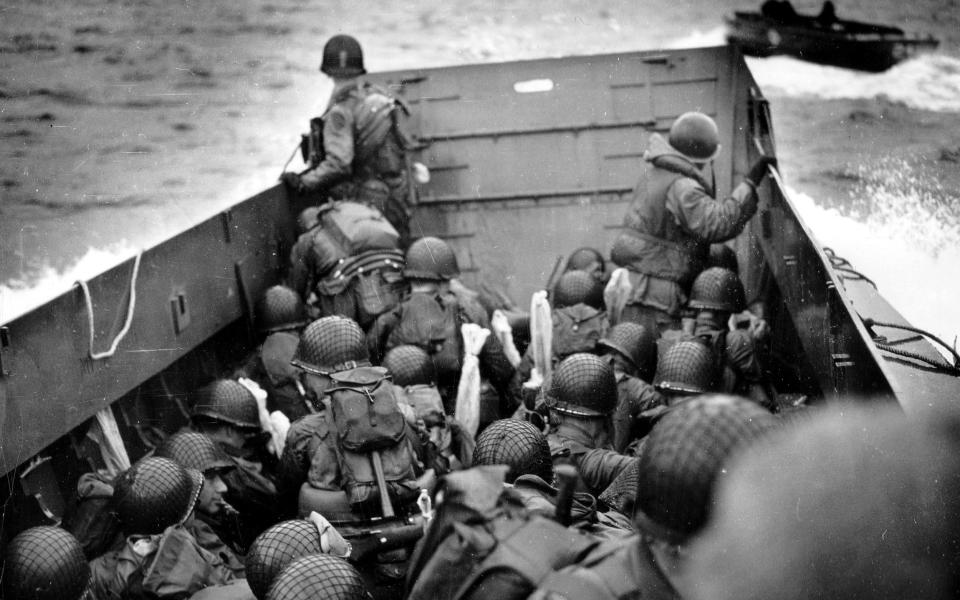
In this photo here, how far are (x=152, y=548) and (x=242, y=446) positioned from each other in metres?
1.21

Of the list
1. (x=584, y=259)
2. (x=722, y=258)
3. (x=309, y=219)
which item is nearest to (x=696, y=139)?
(x=722, y=258)

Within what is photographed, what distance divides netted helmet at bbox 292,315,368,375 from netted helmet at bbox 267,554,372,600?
5.14 feet

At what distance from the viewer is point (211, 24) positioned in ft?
64.6

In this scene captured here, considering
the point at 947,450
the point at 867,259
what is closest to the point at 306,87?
the point at 867,259

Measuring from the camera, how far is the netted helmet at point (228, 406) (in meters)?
4.67

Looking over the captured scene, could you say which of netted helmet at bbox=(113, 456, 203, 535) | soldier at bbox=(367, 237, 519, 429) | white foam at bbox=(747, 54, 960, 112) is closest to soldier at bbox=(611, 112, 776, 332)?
soldier at bbox=(367, 237, 519, 429)

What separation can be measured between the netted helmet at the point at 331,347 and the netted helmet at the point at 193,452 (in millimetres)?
533

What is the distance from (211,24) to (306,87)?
2.49 metres

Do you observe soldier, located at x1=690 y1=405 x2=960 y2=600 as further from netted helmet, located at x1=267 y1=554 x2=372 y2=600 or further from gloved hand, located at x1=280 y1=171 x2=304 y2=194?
gloved hand, located at x1=280 y1=171 x2=304 y2=194

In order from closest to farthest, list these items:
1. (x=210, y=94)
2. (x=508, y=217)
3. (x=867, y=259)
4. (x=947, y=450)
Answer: (x=947, y=450)
(x=867, y=259)
(x=508, y=217)
(x=210, y=94)

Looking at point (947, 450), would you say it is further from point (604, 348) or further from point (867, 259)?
point (867, 259)

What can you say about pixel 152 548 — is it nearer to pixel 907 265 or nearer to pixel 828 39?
pixel 907 265

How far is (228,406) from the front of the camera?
185 inches

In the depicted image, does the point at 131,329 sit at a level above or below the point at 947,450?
below
